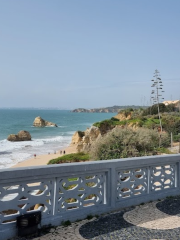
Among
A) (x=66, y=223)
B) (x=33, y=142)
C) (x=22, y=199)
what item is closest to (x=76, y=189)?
(x=66, y=223)

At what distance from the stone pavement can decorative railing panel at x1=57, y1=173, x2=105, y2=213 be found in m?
0.25

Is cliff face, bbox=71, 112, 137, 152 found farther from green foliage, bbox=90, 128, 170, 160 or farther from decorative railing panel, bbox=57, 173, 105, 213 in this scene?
decorative railing panel, bbox=57, 173, 105, 213

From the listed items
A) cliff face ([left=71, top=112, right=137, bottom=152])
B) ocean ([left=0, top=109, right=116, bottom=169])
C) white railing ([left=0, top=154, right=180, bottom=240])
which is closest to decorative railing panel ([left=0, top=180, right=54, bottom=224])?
white railing ([left=0, top=154, right=180, bottom=240])

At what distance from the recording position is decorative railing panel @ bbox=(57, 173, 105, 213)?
3568mm

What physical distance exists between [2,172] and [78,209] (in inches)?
54.4

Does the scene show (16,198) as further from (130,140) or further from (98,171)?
(130,140)

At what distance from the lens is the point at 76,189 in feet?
12.1

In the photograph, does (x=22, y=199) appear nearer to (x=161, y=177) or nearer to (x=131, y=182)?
(x=131, y=182)

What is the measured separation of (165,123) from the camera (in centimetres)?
2959

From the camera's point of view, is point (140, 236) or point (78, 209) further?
point (78, 209)

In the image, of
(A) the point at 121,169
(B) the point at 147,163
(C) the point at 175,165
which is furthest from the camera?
(C) the point at 175,165

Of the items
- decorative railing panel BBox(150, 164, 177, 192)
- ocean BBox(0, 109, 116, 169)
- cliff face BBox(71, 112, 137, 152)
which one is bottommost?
ocean BBox(0, 109, 116, 169)

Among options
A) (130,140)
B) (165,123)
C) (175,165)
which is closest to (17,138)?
(165,123)

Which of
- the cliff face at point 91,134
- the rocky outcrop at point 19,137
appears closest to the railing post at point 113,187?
the cliff face at point 91,134
